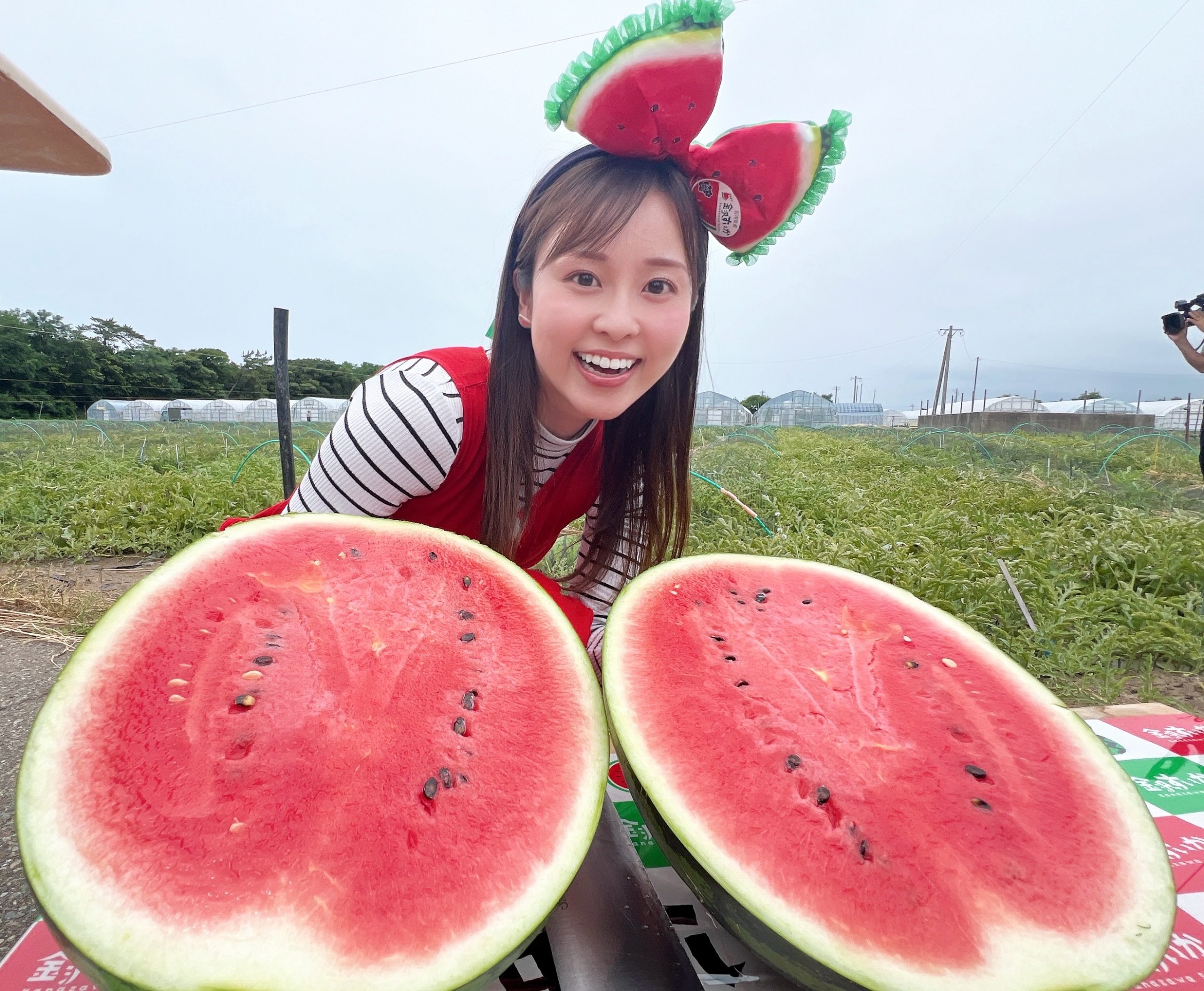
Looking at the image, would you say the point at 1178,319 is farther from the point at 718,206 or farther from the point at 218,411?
the point at 218,411

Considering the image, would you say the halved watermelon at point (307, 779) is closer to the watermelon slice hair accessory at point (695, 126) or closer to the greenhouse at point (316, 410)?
the watermelon slice hair accessory at point (695, 126)

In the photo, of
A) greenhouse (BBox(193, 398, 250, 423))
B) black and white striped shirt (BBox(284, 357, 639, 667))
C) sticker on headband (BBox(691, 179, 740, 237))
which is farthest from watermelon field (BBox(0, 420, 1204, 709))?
greenhouse (BBox(193, 398, 250, 423))

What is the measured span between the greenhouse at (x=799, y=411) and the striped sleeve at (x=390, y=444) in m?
35.4

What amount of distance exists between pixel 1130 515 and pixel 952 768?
202 inches

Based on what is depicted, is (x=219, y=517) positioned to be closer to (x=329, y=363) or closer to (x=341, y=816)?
(x=341, y=816)

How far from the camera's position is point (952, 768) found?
2.48 ft

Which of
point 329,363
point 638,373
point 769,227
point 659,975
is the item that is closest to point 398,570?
point 659,975

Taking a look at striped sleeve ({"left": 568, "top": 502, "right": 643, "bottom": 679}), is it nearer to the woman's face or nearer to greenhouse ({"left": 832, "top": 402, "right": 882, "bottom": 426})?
the woman's face

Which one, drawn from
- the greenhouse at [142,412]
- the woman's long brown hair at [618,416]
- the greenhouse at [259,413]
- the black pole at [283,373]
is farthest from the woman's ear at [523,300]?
the greenhouse at [142,412]

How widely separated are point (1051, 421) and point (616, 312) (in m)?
27.4

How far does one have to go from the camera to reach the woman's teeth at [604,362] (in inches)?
52.7

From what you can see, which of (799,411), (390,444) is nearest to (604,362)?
(390,444)

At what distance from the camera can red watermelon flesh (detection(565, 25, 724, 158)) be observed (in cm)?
127

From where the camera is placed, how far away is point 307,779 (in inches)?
24.6
